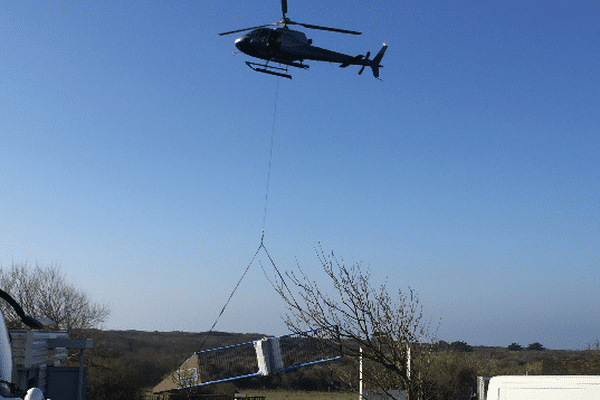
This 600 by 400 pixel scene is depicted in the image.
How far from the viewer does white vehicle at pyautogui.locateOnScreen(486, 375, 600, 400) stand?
550 centimetres

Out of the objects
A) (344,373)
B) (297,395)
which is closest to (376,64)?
(344,373)

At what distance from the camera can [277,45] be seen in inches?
898

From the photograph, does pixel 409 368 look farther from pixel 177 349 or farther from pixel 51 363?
pixel 177 349

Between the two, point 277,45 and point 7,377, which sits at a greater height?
point 277,45

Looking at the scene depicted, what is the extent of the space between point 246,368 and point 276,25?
18.3m

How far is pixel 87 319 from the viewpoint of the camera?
43.7m

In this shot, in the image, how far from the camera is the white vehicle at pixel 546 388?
550cm

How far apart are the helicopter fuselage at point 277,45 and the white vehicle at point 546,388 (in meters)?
18.4

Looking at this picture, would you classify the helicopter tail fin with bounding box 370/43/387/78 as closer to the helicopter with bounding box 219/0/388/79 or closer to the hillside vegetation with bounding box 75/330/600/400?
the helicopter with bounding box 219/0/388/79

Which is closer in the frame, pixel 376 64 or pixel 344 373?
pixel 344 373

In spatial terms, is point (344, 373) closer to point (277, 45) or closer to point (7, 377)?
point (7, 377)

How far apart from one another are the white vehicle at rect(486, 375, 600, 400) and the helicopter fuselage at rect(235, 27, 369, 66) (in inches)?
725

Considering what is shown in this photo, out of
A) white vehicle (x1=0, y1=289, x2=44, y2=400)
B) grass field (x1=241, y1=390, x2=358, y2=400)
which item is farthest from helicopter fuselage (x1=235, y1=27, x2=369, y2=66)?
grass field (x1=241, y1=390, x2=358, y2=400)

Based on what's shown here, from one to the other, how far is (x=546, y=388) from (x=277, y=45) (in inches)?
749
